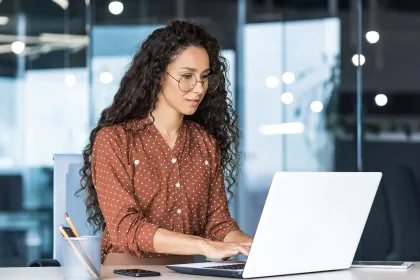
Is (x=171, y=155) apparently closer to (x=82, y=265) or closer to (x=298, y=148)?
(x=82, y=265)

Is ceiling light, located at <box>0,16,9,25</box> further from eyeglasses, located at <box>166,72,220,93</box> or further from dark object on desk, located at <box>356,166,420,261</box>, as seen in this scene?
eyeglasses, located at <box>166,72,220,93</box>

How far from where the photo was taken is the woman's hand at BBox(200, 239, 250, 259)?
2113 mm

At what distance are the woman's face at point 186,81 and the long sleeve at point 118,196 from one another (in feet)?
0.67

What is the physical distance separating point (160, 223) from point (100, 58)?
2863 mm

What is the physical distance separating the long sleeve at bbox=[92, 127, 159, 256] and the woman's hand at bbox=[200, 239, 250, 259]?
0.73 feet

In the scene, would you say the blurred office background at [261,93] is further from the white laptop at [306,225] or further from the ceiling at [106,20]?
the white laptop at [306,225]

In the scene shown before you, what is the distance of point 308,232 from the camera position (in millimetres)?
2000

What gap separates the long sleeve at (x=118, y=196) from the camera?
237cm

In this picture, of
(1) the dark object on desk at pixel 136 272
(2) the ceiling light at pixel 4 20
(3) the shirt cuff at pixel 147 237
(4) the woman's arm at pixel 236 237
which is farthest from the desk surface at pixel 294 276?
(2) the ceiling light at pixel 4 20

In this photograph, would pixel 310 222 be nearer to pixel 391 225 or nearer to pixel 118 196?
pixel 118 196

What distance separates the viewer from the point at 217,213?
9.05 ft

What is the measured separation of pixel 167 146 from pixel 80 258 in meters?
0.86

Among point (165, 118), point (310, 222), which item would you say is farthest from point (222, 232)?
point (310, 222)

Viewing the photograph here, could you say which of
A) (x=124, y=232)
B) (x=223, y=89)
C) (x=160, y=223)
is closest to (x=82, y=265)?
(x=124, y=232)
